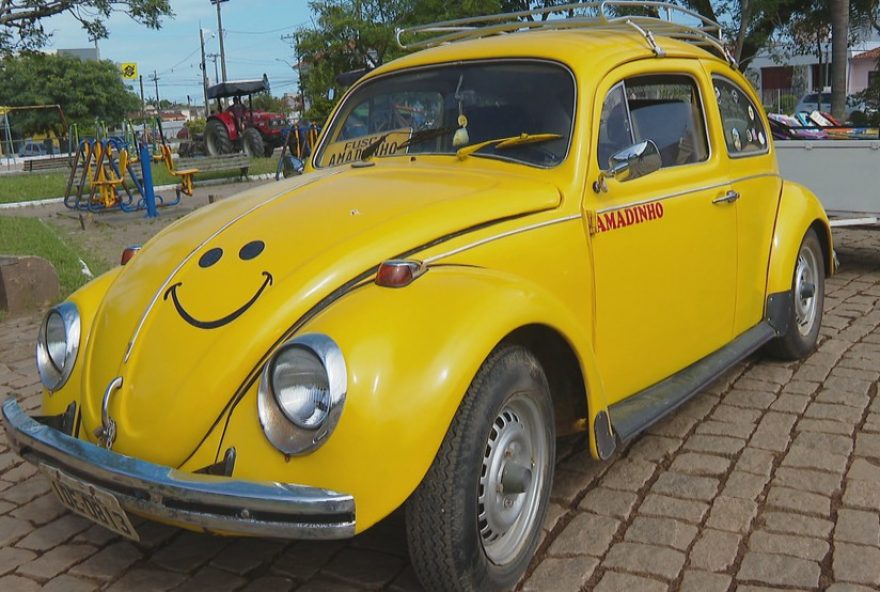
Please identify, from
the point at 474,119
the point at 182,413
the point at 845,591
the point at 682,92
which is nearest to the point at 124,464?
the point at 182,413

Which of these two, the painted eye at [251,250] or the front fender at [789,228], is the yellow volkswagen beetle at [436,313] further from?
the front fender at [789,228]

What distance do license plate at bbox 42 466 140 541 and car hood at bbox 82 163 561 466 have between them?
6.2 inches

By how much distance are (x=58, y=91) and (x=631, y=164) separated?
5390cm

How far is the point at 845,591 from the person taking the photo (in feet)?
9.11

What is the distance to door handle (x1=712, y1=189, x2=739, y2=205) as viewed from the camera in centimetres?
401

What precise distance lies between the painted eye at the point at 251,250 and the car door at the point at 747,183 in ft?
7.78

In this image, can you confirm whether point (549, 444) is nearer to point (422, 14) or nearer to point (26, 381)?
point (26, 381)

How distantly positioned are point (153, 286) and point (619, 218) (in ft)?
5.79

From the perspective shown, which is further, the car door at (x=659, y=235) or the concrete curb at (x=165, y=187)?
the concrete curb at (x=165, y=187)

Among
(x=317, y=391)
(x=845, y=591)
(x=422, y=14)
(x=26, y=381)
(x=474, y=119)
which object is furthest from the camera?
(x=422, y=14)

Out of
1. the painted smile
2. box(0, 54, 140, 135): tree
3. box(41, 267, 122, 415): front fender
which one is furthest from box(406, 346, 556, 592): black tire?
box(0, 54, 140, 135): tree

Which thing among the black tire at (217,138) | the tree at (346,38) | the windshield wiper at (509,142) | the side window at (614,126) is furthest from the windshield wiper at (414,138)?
the black tire at (217,138)

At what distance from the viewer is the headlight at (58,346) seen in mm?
3037

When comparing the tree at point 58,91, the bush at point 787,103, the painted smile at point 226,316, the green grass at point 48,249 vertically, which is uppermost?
the tree at point 58,91
